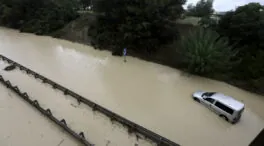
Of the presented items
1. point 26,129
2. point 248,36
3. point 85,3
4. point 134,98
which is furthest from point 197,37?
point 85,3

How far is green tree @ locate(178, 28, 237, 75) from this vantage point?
9.04 meters

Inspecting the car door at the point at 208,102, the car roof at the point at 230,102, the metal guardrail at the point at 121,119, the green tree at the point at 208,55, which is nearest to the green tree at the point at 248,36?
the green tree at the point at 208,55

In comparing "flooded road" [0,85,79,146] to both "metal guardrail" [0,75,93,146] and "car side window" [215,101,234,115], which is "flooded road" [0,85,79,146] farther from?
"car side window" [215,101,234,115]

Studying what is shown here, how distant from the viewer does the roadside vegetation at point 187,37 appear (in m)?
9.18

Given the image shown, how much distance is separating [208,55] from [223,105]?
3113 millimetres

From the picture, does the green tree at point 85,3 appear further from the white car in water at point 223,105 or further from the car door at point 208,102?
the car door at point 208,102

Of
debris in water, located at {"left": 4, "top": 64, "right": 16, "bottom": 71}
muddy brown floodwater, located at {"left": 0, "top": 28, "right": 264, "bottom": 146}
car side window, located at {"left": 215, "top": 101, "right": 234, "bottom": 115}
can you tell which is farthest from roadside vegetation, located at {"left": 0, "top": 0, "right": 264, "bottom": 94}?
debris in water, located at {"left": 4, "top": 64, "right": 16, "bottom": 71}

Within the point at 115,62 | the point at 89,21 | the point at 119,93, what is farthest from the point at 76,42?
the point at 119,93

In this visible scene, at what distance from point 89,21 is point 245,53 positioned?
48.0 feet

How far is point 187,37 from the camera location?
1039cm

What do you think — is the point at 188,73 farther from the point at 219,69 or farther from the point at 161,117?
the point at 161,117

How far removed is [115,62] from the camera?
1220 cm

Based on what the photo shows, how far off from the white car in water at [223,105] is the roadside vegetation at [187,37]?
210 cm

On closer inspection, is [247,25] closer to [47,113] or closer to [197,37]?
[197,37]
